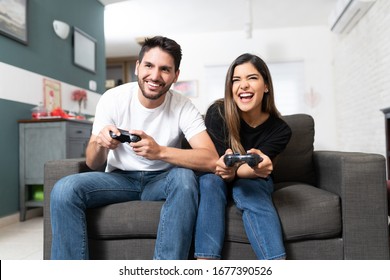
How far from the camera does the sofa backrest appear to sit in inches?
69.4

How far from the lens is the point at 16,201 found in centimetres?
283

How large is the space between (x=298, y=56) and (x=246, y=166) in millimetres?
5259

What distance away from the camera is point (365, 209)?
1.32 meters

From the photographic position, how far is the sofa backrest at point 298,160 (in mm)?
1764

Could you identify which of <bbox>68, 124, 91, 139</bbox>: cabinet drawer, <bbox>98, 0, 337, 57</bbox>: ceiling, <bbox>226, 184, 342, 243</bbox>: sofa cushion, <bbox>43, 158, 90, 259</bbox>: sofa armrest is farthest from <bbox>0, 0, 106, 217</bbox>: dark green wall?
<bbox>226, 184, 342, 243</bbox>: sofa cushion

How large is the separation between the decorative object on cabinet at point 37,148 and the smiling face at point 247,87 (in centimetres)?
185

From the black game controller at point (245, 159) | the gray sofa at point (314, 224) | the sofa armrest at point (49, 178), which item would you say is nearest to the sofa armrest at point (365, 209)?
the gray sofa at point (314, 224)

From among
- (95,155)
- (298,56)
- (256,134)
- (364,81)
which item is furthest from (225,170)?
(298,56)

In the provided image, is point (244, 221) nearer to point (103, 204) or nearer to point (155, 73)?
point (103, 204)

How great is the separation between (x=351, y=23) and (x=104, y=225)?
4.52 m

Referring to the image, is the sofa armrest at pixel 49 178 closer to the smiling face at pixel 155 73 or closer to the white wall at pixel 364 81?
the smiling face at pixel 155 73

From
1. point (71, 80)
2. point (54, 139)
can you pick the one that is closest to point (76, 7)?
point (71, 80)

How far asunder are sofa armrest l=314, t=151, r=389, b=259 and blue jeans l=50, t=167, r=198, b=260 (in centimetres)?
59
